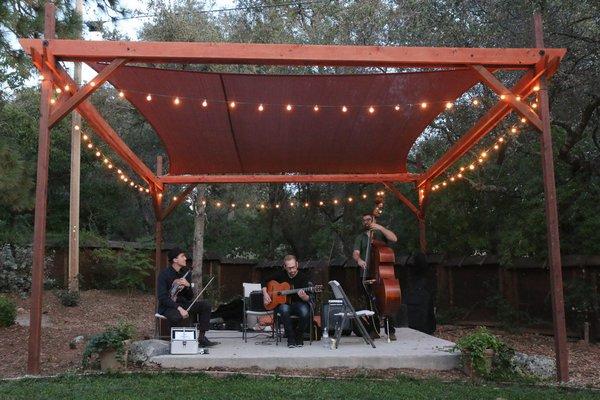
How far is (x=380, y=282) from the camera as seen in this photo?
7059mm

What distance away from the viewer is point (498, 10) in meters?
8.97

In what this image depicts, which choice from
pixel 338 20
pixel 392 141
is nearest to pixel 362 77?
pixel 392 141

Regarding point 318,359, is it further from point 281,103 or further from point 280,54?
point 281,103

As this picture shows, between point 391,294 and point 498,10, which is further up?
point 498,10

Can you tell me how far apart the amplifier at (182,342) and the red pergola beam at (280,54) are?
8.18 feet

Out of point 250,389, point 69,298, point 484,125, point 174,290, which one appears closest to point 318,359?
point 250,389

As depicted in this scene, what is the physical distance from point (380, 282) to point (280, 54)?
9.22 ft

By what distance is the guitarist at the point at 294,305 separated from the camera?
6.86 meters

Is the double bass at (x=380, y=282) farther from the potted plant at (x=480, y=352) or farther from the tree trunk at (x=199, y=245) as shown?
the tree trunk at (x=199, y=245)

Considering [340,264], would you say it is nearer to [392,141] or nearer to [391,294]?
[392,141]

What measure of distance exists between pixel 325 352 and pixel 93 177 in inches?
526

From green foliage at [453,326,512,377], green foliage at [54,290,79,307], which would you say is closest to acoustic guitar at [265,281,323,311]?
green foliage at [453,326,512,377]

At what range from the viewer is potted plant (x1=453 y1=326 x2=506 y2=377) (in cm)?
553

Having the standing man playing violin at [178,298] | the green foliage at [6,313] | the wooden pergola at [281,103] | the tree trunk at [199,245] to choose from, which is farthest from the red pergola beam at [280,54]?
the tree trunk at [199,245]
